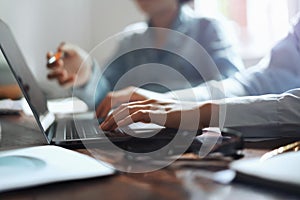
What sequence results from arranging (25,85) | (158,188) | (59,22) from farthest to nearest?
(59,22)
(25,85)
(158,188)

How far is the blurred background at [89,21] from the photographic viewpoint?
1720mm

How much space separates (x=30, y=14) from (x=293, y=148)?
1.58 metres

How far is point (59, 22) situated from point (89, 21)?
0.13 meters

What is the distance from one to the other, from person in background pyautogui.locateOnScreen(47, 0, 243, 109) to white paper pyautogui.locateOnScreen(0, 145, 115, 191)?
0.75 metres

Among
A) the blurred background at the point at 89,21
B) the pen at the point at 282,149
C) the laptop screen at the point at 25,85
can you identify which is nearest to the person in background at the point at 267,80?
the laptop screen at the point at 25,85

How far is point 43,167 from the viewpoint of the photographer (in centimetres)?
42

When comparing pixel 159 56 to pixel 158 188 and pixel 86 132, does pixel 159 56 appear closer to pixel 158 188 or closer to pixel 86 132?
pixel 86 132

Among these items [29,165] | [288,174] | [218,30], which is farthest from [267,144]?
[218,30]

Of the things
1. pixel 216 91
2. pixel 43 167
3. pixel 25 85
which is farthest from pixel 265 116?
pixel 25 85

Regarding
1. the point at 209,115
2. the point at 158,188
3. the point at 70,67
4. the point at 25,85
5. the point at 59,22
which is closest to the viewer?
the point at 158,188

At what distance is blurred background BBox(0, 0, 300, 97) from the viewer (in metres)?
1.72

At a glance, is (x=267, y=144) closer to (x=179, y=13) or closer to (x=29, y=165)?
(x=29, y=165)

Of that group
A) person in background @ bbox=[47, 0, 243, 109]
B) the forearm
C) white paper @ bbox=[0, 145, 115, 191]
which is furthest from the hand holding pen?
white paper @ bbox=[0, 145, 115, 191]

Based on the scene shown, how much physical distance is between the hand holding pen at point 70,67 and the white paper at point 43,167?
2.83ft
